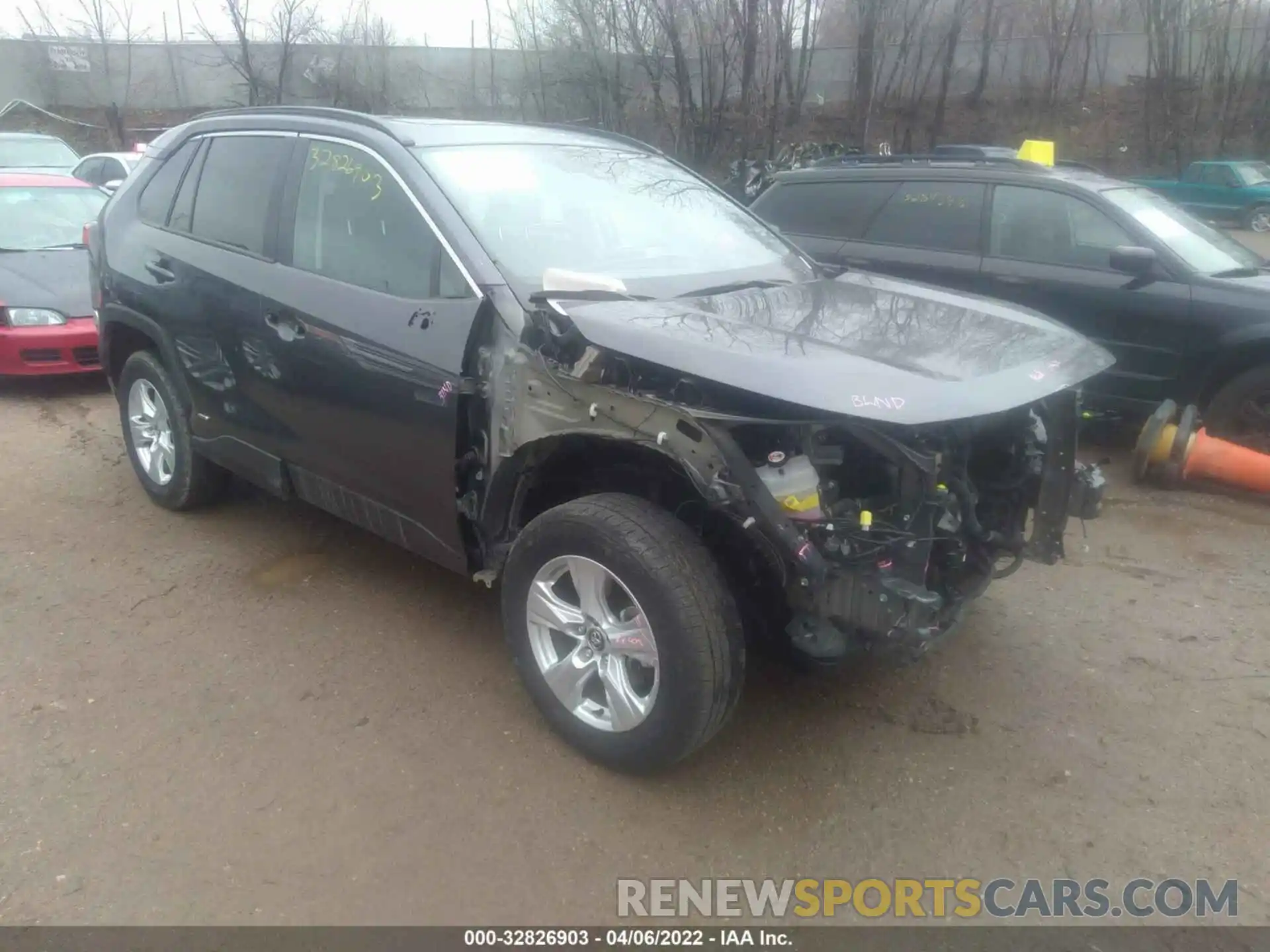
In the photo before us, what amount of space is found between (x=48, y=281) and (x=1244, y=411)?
8053 mm

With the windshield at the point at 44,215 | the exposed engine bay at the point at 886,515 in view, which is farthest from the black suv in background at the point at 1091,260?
the windshield at the point at 44,215

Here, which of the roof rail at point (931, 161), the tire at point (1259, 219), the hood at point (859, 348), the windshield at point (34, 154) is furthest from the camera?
the tire at point (1259, 219)

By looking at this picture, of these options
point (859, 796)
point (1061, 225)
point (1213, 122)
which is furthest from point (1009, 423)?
point (1213, 122)

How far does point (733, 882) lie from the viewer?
8.55 feet

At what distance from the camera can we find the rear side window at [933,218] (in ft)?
20.7

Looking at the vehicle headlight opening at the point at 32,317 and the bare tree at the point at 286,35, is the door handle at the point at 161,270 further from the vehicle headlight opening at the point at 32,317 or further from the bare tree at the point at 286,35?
the bare tree at the point at 286,35

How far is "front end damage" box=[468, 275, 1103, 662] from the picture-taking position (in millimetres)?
2621

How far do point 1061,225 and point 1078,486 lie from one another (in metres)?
3.56

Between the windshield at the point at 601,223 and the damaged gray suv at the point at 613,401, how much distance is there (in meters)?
0.01

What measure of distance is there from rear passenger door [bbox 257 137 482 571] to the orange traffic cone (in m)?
3.91

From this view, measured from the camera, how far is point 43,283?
7.20 metres

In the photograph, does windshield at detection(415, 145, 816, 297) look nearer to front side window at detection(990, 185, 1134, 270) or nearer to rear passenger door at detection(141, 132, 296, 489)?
rear passenger door at detection(141, 132, 296, 489)

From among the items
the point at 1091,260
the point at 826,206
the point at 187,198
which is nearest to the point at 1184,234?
the point at 1091,260

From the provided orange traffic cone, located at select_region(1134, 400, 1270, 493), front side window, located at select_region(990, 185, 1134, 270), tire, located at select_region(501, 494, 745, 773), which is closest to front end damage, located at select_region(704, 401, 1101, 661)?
tire, located at select_region(501, 494, 745, 773)
